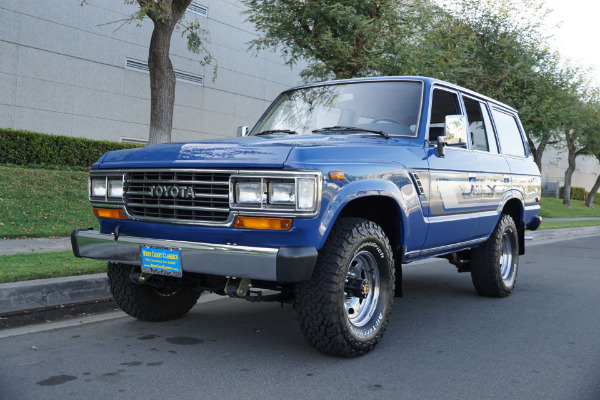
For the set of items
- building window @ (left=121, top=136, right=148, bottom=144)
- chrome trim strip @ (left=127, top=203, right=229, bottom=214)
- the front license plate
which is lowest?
the front license plate

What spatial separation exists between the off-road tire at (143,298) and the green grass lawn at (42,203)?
16.6ft

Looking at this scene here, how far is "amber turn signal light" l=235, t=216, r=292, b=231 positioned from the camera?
3.46 metres

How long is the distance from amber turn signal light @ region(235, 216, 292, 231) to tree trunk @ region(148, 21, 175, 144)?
8.62 m

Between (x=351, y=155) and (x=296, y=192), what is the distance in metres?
0.67

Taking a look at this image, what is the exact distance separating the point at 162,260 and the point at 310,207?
1039mm

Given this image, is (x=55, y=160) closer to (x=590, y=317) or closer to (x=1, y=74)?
(x=1, y=74)

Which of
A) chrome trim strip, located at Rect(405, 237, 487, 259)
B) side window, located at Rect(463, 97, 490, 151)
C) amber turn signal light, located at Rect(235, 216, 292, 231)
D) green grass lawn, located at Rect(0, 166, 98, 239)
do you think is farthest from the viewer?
green grass lawn, located at Rect(0, 166, 98, 239)

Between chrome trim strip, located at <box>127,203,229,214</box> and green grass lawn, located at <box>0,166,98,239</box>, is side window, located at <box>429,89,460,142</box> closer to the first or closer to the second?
chrome trim strip, located at <box>127,203,229,214</box>

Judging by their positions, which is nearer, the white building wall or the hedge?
the hedge

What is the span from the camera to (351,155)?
12.8 ft

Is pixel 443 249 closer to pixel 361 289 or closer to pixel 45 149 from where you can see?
pixel 361 289

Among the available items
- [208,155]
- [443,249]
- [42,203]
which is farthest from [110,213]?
[42,203]

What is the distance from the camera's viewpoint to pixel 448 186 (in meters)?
5.05

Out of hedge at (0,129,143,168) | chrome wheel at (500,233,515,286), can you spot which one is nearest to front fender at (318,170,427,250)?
chrome wheel at (500,233,515,286)
